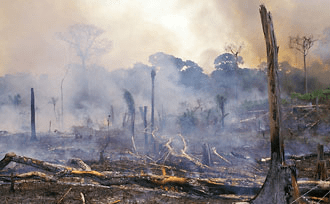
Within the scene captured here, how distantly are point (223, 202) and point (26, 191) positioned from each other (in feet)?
19.5

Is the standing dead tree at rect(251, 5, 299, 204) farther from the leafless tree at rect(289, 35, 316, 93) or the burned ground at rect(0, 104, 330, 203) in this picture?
the leafless tree at rect(289, 35, 316, 93)

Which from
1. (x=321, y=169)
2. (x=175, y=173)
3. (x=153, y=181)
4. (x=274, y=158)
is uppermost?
(x=274, y=158)

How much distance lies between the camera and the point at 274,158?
15.0 ft

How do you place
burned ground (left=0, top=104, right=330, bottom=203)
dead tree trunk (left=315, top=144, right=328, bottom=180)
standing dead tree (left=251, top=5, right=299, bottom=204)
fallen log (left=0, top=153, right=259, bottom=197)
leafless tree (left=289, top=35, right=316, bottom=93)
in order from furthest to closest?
leafless tree (left=289, top=35, right=316, bottom=93), dead tree trunk (left=315, top=144, right=328, bottom=180), burned ground (left=0, top=104, right=330, bottom=203), fallen log (left=0, top=153, right=259, bottom=197), standing dead tree (left=251, top=5, right=299, bottom=204)

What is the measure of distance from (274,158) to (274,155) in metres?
0.06

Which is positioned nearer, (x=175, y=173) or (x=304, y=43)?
(x=175, y=173)

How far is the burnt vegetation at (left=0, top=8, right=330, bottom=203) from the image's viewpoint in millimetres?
7184

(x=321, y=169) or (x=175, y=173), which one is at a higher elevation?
(x=321, y=169)

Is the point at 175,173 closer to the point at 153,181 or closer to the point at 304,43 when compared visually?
the point at 153,181

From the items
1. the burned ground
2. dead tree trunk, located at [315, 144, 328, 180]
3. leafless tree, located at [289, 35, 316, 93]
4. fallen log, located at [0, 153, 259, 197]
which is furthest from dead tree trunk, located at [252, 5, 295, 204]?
leafless tree, located at [289, 35, 316, 93]

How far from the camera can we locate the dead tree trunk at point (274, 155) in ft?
14.6

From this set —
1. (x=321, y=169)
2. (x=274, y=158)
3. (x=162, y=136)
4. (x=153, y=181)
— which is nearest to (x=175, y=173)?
(x=153, y=181)

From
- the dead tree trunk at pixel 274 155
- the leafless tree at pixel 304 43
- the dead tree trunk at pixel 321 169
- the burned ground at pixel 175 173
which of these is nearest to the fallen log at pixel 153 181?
the burned ground at pixel 175 173

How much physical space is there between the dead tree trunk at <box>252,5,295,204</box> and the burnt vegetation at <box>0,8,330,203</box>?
0.30ft
